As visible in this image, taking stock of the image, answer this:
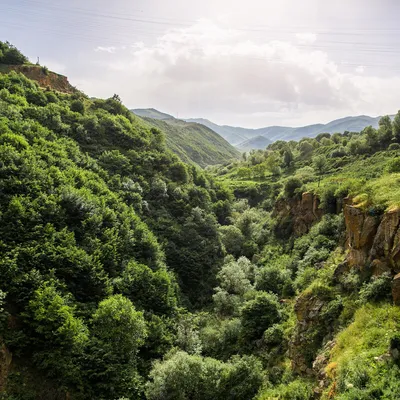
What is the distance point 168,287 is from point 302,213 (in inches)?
901

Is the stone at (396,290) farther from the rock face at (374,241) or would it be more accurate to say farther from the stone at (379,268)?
the stone at (379,268)

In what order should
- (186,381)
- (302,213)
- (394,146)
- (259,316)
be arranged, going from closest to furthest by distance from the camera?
(186,381)
(259,316)
(302,213)
(394,146)

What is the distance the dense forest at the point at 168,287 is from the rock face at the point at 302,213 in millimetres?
243

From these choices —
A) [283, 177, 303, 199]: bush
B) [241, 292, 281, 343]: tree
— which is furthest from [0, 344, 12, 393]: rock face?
[283, 177, 303, 199]: bush

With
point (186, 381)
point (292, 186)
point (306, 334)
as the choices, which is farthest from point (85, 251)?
point (292, 186)

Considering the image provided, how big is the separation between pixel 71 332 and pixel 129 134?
47212 mm

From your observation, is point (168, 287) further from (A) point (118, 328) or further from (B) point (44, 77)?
(B) point (44, 77)

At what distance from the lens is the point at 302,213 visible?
45438 mm

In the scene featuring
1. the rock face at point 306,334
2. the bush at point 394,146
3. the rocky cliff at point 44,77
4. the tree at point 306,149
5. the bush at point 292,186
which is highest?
the rocky cliff at point 44,77

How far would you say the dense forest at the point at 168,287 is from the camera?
20.5m

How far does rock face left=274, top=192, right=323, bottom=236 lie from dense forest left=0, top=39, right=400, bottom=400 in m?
0.24

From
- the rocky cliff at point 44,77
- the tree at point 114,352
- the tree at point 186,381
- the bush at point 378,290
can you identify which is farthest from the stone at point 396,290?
the rocky cliff at point 44,77

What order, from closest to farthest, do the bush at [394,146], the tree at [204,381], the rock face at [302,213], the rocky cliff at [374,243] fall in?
1. the rocky cliff at [374,243]
2. the tree at [204,381]
3. the rock face at [302,213]
4. the bush at [394,146]

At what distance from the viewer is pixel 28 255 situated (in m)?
27.8
